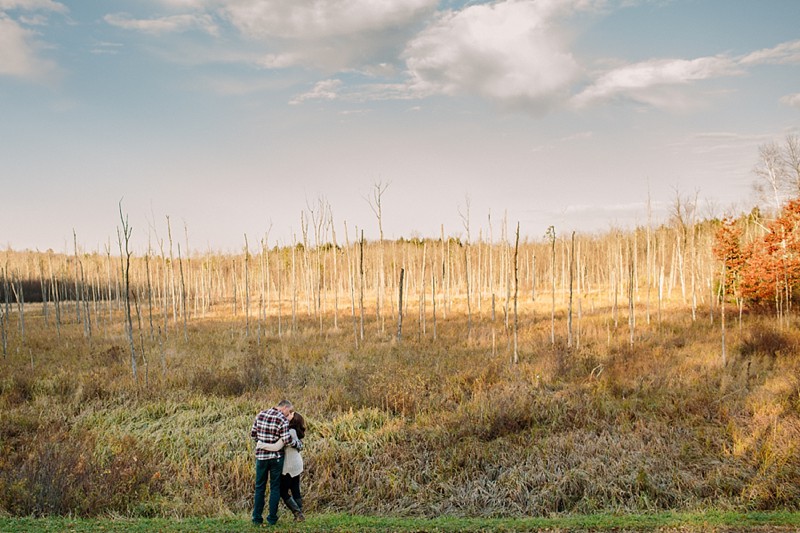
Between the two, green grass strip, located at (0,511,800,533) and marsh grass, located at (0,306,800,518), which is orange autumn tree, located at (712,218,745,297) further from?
green grass strip, located at (0,511,800,533)

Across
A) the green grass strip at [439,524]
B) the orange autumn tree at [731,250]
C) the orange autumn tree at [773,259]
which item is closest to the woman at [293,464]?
the green grass strip at [439,524]

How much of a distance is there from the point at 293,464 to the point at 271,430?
0.66 meters

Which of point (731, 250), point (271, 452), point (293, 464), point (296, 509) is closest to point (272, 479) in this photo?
point (293, 464)

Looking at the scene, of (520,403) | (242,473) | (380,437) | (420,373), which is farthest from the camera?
(420,373)

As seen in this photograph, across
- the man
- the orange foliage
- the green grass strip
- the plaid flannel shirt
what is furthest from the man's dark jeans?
the orange foliage

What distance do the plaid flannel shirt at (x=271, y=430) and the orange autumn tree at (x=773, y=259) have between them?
2123 centimetres

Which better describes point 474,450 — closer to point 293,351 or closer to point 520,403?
point 520,403

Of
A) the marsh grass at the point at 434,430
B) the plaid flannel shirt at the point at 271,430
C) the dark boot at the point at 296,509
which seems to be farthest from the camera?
the marsh grass at the point at 434,430

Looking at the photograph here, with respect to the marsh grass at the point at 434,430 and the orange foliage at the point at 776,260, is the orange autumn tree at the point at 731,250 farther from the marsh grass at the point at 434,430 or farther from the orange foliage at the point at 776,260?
the marsh grass at the point at 434,430

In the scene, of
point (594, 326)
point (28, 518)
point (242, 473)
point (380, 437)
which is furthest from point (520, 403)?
point (594, 326)

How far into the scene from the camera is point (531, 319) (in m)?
26.7

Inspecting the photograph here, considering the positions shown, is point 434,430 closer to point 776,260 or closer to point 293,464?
point 293,464

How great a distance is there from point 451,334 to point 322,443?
1252 cm

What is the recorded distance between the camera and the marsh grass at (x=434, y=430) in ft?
29.7
